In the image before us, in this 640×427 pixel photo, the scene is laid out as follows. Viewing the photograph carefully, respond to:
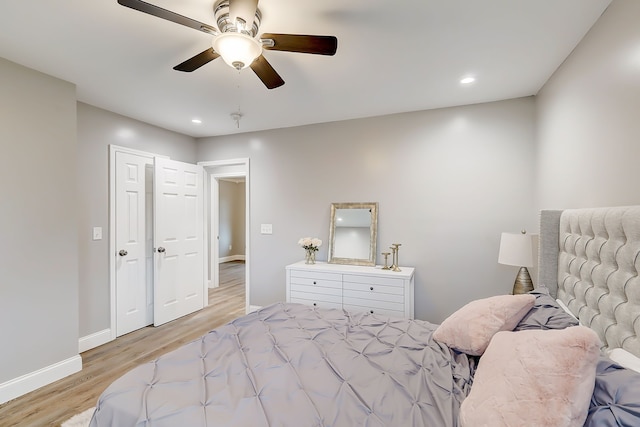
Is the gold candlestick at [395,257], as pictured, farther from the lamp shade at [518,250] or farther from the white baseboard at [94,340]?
the white baseboard at [94,340]

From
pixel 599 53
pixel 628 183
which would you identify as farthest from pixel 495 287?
pixel 599 53

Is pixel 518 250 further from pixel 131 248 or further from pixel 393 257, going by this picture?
pixel 131 248

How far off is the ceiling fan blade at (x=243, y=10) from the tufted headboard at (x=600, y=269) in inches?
77.2

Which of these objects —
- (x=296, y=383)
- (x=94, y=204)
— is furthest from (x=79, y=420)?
(x=94, y=204)

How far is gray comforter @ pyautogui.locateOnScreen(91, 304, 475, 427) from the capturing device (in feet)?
3.60

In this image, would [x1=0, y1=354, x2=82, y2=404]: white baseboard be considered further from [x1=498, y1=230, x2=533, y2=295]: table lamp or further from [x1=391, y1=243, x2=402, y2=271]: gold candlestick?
[x1=498, y1=230, x2=533, y2=295]: table lamp

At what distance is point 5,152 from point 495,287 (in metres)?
4.48

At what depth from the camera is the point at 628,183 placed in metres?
1.48

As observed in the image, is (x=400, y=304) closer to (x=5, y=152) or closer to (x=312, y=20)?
(x=312, y=20)

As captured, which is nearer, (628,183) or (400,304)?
(628,183)

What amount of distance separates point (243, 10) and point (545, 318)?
213cm

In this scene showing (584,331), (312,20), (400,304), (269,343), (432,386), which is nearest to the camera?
(584,331)

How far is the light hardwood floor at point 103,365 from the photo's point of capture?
6.97ft

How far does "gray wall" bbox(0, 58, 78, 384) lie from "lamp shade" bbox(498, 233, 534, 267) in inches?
152
